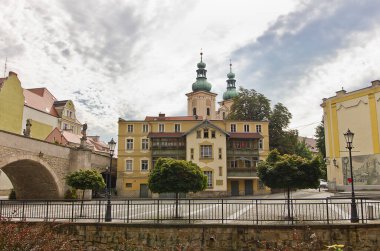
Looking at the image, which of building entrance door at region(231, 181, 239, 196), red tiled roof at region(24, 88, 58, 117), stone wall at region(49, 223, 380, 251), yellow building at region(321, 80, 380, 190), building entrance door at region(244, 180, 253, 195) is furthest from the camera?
red tiled roof at region(24, 88, 58, 117)

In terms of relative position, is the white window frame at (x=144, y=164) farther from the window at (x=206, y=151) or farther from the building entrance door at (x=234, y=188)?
the building entrance door at (x=234, y=188)

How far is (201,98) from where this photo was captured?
7675 centimetres

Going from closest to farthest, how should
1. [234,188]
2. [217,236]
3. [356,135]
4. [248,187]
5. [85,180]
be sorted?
[217,236], [85,180], [356,135], [248,187], [234,188]

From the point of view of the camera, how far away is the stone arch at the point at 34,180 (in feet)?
109

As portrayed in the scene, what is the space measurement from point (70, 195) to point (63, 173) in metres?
2.30

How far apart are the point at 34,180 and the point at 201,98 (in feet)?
151

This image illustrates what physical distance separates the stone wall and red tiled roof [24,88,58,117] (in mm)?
43404

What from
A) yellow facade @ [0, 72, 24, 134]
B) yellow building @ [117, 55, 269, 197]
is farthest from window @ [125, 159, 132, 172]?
yellow facade @ [0, 72, 24, 134]

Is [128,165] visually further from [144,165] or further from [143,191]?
[143,191]

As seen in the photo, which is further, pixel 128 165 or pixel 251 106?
pixel 251 106

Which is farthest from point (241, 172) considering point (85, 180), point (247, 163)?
point (85, 180)

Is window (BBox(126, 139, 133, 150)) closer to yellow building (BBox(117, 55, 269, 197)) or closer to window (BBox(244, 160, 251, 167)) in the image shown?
yellow building (BBox(117, 55, 269, 197))

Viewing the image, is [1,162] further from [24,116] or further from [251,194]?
[251,194]

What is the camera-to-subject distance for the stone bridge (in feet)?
98.5
